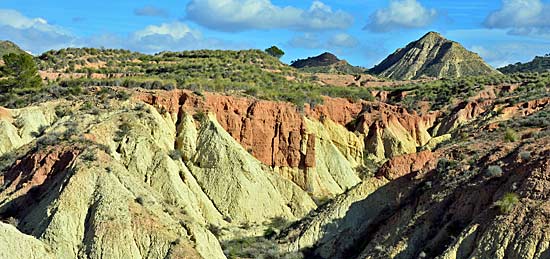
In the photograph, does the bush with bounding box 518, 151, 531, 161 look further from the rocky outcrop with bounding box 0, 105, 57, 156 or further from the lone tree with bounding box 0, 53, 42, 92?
the lone tree with bounding box 0, 53, 42, 92

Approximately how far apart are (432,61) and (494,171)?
112796 mm

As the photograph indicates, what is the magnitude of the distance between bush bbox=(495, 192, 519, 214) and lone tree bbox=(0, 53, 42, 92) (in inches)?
1548

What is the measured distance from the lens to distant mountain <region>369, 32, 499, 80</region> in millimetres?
134875

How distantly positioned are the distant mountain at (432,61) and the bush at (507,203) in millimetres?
99141

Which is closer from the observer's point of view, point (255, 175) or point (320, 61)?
point (255, 175)

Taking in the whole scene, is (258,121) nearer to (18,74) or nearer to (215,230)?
(215,230)

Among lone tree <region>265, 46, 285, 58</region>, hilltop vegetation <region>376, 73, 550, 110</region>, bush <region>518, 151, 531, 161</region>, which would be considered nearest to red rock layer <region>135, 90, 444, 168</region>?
bush <region>518, 151, 531, 161</region>

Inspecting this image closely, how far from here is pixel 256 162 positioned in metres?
51.3

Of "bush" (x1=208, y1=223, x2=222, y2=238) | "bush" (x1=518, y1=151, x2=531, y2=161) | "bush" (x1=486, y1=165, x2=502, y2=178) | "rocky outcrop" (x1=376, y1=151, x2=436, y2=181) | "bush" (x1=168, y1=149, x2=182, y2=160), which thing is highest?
"bush" (x1=518, y1=151, x2=531, y2=161)

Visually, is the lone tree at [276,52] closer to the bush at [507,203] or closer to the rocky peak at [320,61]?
the rocky peak at [320,61]

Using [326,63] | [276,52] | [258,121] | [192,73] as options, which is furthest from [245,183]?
[326,63]

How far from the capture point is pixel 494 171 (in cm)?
3288

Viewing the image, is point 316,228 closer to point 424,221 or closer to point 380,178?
point 380,178

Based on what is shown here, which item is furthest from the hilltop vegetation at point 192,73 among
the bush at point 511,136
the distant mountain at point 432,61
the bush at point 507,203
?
the distant mountain at point 432,61
